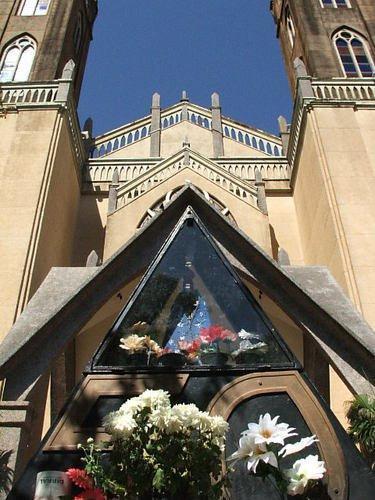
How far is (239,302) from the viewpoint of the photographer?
5.49 meters

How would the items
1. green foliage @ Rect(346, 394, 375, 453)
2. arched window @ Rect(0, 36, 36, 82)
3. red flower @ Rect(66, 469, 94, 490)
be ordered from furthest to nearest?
arched window @ Rect(0, 36, 36, 82) < green foliage @ Rect(346, 394, 375, 453) < red flower @ Rect(66, 469, 94, 490)

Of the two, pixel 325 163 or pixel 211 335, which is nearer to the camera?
pixel 211 335

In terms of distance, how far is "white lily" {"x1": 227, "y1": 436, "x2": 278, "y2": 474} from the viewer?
3.12 m

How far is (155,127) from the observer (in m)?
19.5

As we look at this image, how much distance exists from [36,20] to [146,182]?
941 centimetres

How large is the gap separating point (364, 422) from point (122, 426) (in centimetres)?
371

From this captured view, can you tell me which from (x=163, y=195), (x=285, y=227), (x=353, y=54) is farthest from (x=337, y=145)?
(x=353, y=54)

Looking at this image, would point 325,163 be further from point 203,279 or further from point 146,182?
point 203,279

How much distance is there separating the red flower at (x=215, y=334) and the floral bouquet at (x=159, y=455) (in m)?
1.70

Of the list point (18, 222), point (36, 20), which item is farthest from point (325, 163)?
point (36, 20)

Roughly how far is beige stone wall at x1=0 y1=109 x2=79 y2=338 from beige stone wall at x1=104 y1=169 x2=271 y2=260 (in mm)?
1405

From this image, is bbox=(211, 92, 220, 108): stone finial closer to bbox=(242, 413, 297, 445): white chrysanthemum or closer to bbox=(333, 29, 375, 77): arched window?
bbox=(333, 29, 375, 77): arched window

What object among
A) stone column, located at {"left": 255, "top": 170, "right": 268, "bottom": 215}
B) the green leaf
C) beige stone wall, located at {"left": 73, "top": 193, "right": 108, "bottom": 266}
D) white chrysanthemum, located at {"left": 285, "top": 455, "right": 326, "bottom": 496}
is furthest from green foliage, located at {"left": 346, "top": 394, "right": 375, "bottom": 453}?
beige stone wall, located at {"left": 73, "top": 193, "right": 108, "bottom": 266}

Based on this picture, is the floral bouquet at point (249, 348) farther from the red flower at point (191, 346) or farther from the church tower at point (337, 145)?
the church tower at point (337, 145)
